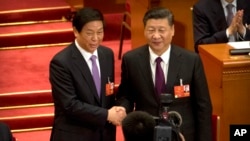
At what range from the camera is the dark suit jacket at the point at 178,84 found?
3.26 meters

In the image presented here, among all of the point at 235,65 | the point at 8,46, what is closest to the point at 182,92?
the point at 235,65

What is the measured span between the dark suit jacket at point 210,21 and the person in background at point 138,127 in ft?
8.12

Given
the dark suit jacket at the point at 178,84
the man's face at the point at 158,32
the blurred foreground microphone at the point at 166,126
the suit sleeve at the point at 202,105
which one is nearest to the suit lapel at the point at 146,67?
the dark suit jacket at the point at 178,84

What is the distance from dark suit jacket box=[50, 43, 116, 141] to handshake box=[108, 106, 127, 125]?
3 centimetres

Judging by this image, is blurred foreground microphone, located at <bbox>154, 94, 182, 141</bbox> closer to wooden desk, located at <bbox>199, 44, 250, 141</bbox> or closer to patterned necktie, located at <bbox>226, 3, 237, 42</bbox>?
wooden desk, located at <bbox>199, 44, 250, 141</bbox>

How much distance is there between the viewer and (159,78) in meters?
3.28

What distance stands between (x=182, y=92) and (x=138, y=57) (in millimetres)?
329

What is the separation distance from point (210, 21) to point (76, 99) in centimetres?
162

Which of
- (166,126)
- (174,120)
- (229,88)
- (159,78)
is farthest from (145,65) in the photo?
(166,126)

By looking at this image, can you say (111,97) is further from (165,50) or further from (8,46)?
(8,46)

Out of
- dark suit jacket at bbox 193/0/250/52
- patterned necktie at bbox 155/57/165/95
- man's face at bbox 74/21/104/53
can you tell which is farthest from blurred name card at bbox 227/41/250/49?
man's face at bbox 74/21/104/53

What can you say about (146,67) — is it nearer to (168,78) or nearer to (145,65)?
(145,65)

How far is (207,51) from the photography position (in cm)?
414

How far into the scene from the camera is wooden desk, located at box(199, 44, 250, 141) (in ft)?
12.8
